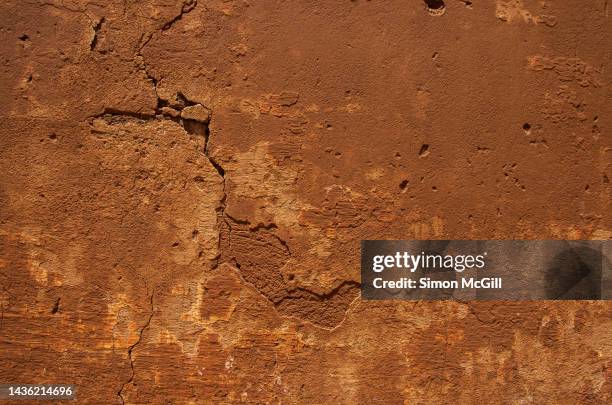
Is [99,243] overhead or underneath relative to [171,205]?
underneath

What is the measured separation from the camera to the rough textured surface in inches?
94.7

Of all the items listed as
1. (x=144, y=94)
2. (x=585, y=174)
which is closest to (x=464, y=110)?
Answer: (x=585, y=174)

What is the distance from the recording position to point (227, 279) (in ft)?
7.94

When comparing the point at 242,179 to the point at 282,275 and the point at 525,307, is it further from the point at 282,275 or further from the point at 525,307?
the point at 525,307

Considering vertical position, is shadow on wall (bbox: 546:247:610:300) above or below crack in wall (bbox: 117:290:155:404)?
above

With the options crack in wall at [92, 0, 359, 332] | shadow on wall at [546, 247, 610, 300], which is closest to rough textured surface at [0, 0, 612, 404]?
crack in wall at [92, 0, 359, 332]

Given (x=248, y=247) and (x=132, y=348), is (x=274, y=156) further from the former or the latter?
(x=132, y=348)

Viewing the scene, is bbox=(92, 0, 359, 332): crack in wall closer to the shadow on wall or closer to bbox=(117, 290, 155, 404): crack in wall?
bbox=(117, 290, 155, 404): crack in wall

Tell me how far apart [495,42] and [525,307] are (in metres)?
1.40

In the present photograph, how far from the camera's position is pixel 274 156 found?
2410mm

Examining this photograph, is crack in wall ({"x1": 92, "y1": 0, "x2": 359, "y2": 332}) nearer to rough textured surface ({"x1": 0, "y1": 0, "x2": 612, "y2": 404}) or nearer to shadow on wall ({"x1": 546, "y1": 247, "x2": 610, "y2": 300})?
rough textured surface ({"x1": 0, "y1": 0, "x2": 612, "y2": 404})

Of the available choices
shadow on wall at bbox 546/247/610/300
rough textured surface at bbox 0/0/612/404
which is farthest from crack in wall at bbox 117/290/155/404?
shadow on wall at bbox 546/247/610/300

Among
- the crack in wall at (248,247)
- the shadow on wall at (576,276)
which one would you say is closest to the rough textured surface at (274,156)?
the crack in wall at (248,247)

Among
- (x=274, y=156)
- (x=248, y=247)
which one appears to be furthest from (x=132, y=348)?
(x=274, y=156)
